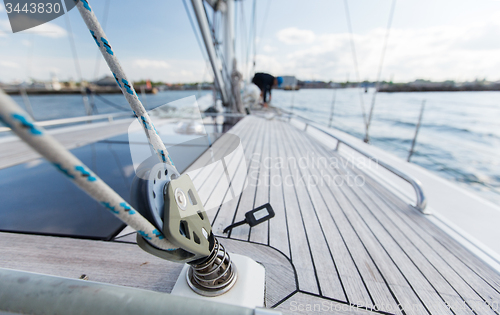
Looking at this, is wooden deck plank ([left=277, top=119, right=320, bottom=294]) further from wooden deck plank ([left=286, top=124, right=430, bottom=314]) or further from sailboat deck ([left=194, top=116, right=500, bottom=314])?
wooden deck plank ([left=286, top=124, right=430, bottom=314])

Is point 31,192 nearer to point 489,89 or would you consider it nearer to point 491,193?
point 491,193

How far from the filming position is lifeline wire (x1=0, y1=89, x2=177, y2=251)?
224 millimetres

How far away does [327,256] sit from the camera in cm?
112

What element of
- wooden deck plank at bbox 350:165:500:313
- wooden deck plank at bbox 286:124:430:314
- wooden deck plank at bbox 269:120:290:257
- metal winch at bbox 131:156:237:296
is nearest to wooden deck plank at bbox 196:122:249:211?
wooden deck plank at bbox 269:120:290:257

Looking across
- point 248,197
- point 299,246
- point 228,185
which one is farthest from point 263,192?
point 299,246

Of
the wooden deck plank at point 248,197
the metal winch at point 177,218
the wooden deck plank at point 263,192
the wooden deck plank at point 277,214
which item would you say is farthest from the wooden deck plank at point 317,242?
the metal winch at point 177,218

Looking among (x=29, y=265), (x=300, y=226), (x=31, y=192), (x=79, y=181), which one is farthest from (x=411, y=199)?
(x=31, y=192)

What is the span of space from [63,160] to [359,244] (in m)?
1.42

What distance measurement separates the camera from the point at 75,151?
2486 mm

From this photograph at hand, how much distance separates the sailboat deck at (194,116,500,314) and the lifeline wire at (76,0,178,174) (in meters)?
0.81

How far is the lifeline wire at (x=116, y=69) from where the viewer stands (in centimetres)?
42

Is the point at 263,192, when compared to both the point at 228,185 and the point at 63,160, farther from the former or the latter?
the point at 63,160

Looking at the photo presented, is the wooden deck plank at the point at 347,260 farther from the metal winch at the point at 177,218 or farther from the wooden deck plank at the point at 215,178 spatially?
the wooden deck plank at the point at 215,178

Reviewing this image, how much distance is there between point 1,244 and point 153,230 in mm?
1224
